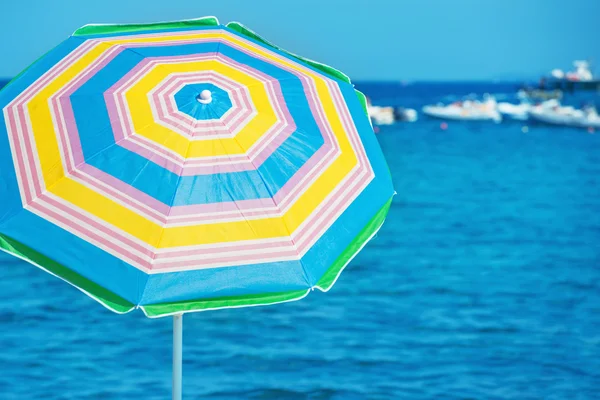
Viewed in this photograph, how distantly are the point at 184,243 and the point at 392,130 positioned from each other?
170ft

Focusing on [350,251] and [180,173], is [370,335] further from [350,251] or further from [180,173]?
[180,173]

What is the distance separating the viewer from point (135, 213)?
362 cm

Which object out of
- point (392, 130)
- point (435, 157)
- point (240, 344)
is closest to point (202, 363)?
point (240, 344)

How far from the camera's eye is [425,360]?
8.80m

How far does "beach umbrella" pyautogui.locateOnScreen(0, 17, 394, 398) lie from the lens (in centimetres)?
355

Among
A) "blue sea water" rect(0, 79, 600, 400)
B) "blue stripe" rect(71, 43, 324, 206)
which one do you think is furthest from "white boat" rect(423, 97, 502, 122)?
"blue stripe" rect(71, 43, 324, 206)

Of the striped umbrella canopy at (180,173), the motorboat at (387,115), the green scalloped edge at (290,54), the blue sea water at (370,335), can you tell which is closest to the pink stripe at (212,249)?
the striped umbrella canopy at (180,173)

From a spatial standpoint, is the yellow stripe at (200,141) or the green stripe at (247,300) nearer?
the green stripe at (247,300)

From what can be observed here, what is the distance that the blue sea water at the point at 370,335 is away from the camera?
811 cm

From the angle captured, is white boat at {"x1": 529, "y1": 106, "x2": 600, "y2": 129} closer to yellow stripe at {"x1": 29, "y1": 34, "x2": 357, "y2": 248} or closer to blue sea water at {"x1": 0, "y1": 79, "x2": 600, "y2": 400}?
blue sea water at {"x1": 0, "y1": 79, "x2": 600, "y2": 400}

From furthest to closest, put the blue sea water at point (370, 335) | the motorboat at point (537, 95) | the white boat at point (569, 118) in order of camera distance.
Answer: the motorboat at point (537, 95), the white boat at point (569, 118), the blue sea water at point (370, 335)

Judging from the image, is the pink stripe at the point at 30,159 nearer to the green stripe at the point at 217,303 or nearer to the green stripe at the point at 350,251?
the green stripe at the point at 217,303

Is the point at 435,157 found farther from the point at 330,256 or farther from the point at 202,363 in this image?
the point at 330,256

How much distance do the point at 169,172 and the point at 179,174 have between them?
0.13 ft
